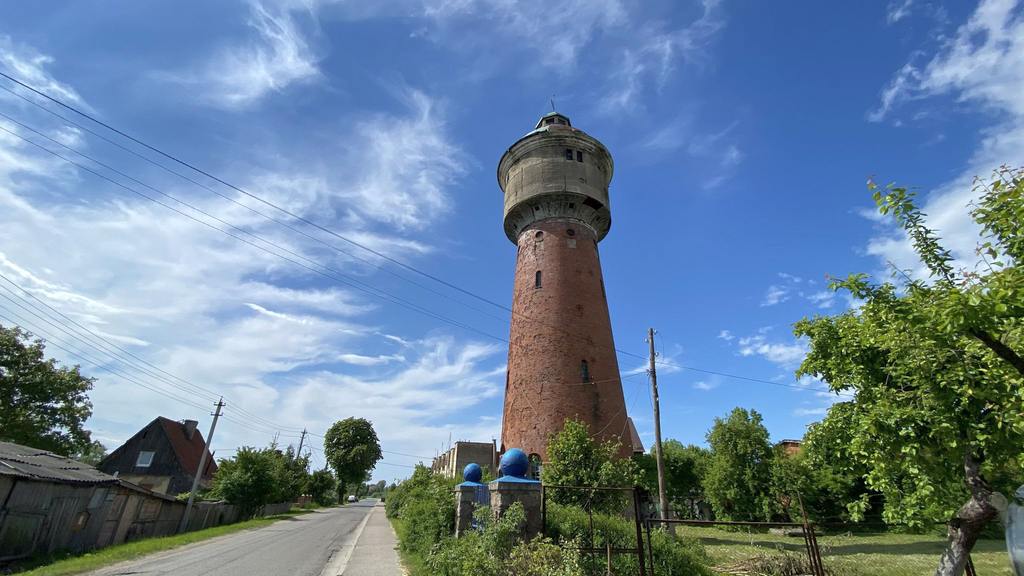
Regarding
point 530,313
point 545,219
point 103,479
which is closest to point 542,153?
point 545,219

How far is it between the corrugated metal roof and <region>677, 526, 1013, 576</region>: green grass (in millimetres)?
18516

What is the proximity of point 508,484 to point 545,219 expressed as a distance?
619 inches

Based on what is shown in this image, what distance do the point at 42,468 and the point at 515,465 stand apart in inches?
630

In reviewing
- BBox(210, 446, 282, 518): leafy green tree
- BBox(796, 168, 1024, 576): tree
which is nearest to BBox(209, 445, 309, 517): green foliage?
BBox(210, 446, 282, 518): leafy green tree

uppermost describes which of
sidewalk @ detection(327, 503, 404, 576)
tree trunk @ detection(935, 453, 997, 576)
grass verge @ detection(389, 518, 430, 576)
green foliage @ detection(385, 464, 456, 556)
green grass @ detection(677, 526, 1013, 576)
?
tree trunk @ detection(935, 453, 997, 576)

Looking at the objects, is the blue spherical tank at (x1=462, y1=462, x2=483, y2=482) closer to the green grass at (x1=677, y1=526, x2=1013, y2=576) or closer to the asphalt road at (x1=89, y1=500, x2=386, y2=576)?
the asphalt road at (x1=89, y1=500, x2=386, y2=576)

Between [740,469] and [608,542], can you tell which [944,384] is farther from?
[740,469]

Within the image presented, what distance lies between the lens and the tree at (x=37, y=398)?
26.2 metres

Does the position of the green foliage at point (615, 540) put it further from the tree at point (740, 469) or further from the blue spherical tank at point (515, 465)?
the tree at point (740, 469)

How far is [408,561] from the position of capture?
11953 millimetres

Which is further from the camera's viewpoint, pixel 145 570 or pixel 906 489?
pixel 145 570

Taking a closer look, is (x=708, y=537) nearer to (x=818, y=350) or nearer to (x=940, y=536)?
(x=940, y=536)

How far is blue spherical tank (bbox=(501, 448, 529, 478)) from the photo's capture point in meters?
7.62

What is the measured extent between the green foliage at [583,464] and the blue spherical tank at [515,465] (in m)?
6.36
